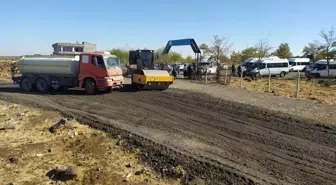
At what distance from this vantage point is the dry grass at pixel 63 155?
5949 mm

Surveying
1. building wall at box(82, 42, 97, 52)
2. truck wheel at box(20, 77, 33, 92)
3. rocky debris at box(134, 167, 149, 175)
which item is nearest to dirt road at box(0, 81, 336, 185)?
rocky debris at box(134, 167, 149, 175)

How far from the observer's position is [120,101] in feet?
47.9

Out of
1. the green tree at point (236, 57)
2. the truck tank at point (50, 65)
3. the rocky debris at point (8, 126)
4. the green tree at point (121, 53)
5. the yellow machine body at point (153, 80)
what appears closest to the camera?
the rocky debris at point (8, 126)

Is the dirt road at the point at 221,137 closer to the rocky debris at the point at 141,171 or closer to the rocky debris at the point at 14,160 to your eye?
the rocky debris at the point at 141,171

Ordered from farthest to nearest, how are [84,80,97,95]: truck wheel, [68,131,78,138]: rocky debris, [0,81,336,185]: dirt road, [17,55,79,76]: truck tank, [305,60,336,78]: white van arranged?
1. [305,60,336,78]: white van
2. [17,55,79,76]: truck tank
3. [84,80,97,95]: truck wheel
4. [68,131,78,138]: rocky debris
5. [0,81,336,185]: dirt road

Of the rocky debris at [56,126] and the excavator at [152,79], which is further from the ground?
the excavator at [152,79]

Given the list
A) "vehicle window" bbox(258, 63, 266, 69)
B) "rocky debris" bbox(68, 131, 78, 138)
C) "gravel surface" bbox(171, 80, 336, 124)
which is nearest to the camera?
"rocky debris" bbox(68, 131, 78, 138)

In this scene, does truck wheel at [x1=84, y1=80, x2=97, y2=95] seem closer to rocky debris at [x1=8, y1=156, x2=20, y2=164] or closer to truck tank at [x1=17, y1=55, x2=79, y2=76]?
truck tank at [x1=17, y1=55, x2=79, y2=76]

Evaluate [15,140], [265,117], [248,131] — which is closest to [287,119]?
[265,117]

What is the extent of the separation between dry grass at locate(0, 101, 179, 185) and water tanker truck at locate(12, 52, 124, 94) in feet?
21.3

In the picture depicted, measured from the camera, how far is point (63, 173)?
235 inches

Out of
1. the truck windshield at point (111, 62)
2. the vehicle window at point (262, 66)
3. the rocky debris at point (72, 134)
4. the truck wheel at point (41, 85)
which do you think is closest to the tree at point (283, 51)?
the vehicle window at point (262, 66)

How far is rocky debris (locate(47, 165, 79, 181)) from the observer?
19.3 ft

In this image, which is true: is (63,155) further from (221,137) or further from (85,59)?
(85,59)
